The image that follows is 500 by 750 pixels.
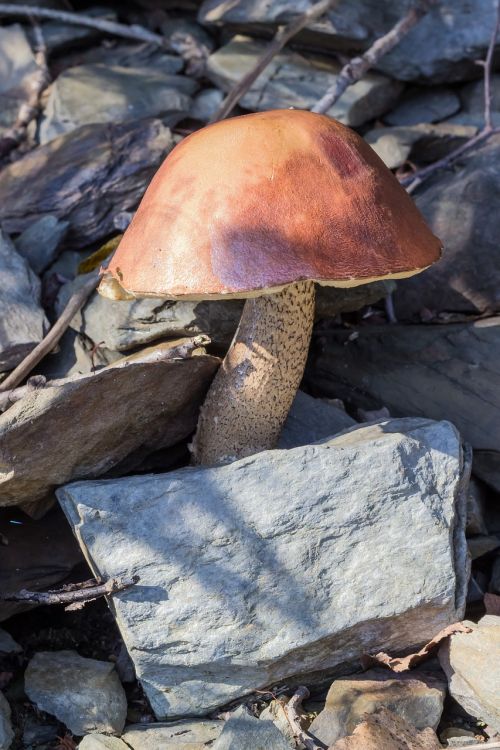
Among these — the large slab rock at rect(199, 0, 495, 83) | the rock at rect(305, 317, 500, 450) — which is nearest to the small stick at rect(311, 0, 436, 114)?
the large slab rock at rect(199, 0, 495, 83)

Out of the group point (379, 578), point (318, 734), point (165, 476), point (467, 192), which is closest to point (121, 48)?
point (467, 192)

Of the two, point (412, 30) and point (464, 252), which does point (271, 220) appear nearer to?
point (464, 252)

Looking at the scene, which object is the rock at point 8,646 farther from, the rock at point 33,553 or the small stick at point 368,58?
the small stick at point 368,58

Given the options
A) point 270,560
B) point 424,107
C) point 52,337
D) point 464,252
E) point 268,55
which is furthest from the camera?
point 424,107

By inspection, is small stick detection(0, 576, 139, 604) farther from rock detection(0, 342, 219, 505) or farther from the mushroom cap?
the mushroom cap

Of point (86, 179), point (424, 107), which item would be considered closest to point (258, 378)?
point (86, 179)

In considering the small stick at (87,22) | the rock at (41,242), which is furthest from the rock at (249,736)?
the small stick at (87,22)

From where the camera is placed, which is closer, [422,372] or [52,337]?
[52,337]
